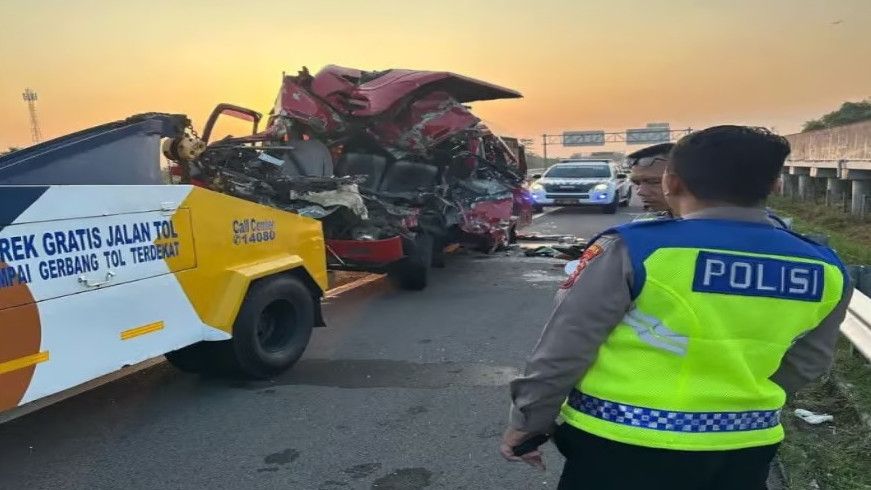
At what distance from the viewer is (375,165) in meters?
8.93

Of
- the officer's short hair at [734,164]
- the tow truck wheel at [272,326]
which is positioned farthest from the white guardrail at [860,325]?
the tow truck wheel at [272,326]

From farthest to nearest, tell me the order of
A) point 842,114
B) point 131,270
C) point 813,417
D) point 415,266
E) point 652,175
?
point 842,114, point 415,266, point 813,417, point 131,270, point 652,175

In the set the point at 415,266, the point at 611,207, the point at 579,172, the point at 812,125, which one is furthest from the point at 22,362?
the point at 812,125

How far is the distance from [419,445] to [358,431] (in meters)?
0.43

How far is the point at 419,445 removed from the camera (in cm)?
396

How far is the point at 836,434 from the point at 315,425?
10.1 ft

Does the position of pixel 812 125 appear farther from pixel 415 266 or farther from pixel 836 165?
pixel 415 266

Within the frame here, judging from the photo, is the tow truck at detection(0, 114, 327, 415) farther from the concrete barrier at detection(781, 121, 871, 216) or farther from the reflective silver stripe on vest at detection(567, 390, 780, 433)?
the concrete barrier at detection(781, 121, 871, 216)

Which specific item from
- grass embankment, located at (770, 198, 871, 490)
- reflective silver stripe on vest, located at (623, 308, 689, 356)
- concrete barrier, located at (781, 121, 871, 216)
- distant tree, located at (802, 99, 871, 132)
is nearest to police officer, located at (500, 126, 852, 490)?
reflective silver stripe on vest, located at (623, 308, 689, 356)

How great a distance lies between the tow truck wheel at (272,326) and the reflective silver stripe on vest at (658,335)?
366cm

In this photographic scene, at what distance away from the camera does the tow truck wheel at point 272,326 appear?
480cm

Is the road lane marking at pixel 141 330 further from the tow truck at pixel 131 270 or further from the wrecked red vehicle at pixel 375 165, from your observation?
the wrecked red vehicle at pixel 375 165

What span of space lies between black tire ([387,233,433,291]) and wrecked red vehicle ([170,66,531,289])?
0.05ft

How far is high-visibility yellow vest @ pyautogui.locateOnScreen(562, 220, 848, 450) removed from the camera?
1547 mm
